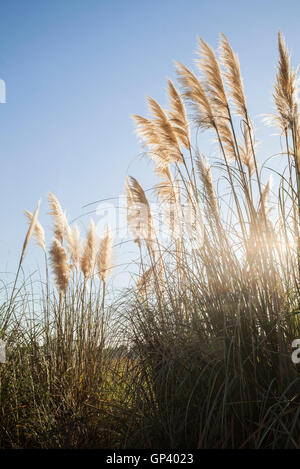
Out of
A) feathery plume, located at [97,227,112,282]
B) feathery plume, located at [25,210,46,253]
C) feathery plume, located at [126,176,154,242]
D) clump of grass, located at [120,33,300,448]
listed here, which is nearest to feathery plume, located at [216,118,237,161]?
clump of grass, located at [120,33,300,448]

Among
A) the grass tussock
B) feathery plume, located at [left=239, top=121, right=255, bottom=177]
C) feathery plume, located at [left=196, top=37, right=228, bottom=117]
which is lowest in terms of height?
the grass tussock

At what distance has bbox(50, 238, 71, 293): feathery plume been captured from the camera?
4332mm

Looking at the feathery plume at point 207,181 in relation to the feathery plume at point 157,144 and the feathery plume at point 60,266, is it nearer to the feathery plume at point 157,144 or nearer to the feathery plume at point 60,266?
the feathery plume at point 157,144

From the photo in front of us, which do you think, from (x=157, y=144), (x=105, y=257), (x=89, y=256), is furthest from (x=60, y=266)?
(x=157, y=144)

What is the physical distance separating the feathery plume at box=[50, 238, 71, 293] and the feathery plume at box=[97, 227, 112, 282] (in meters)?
0.44

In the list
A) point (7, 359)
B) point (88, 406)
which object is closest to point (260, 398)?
point (88, 406)

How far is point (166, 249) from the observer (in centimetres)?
344

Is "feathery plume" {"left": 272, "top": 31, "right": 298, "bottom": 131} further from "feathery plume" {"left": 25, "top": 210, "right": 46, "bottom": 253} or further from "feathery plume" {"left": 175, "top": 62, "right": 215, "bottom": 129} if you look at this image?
"feathery plume" {"left": 25, "top": 210, "right": 46, "bottom": 253}

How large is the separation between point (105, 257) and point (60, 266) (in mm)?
617

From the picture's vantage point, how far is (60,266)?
4383 mm

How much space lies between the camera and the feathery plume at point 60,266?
14.2 feet

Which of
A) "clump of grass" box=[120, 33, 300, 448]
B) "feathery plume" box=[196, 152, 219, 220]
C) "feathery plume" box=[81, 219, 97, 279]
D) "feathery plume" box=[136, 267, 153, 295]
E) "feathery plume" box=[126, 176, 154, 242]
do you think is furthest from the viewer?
"feathery plume" box=[81, 219, 97, 279]
